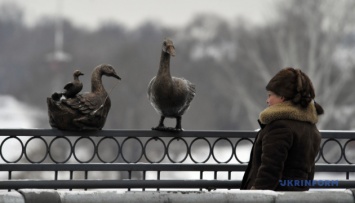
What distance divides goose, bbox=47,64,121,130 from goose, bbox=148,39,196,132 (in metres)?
0.35

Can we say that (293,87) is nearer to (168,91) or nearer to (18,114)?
(168,91)

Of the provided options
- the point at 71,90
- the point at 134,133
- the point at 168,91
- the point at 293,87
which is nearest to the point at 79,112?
the point at 71,90

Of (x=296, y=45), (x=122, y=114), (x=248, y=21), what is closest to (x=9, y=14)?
(x=248, y=21)

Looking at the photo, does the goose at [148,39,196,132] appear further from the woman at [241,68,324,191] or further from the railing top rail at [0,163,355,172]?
the woman at [241,68,324,191]

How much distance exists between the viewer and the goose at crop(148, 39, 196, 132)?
9.58m

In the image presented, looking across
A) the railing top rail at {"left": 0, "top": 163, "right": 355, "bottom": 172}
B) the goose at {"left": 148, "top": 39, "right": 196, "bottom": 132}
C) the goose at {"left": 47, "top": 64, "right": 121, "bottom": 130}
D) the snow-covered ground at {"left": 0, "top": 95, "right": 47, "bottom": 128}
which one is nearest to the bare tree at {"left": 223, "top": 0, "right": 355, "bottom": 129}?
the snow-covered ground at {"left": 0, "top": 95, "right": 47, "bottom": 128}

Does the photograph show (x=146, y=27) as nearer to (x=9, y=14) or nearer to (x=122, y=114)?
(x=9, y=14)

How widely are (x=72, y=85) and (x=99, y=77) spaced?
0.81ft

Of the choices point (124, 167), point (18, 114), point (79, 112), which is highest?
point (79, 112)

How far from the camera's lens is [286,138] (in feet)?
26.4

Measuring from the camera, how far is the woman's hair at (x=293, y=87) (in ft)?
26.9

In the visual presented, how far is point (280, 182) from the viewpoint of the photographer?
26.4 feet

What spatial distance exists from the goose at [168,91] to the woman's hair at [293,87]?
1.49 meters

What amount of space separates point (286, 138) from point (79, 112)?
1918mm
